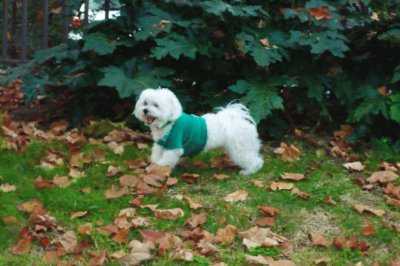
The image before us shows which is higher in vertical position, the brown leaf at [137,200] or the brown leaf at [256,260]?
the brown leaf at [256,260]

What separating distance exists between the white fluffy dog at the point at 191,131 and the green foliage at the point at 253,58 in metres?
0.57

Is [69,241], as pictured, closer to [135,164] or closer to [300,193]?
[135,164]

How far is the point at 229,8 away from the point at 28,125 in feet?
8.01

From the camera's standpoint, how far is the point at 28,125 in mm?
6898

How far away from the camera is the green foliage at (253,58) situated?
20.7 ft

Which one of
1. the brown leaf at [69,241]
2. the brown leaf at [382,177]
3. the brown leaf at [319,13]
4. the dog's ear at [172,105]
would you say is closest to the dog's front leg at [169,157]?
the dog's ear at [172,105]

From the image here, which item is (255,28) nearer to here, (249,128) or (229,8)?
(229,8)

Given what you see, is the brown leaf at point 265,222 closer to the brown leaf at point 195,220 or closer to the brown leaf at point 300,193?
the brown leaf at point 195,220

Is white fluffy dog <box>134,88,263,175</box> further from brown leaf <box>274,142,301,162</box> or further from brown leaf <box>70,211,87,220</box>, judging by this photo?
brown leaf <box>70,211,87,220</box>

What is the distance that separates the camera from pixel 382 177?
17.7ft

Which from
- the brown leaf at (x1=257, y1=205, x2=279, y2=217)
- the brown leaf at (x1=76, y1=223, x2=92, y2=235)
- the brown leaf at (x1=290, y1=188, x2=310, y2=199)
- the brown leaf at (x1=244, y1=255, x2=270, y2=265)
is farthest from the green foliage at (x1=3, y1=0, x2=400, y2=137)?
the brown leaf at (x1=244, y1=255, x2=270, y2=265)

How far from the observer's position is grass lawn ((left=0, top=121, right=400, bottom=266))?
4.05m

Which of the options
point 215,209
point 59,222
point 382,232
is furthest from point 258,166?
point 59,222

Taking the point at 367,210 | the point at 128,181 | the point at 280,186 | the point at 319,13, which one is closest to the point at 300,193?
the point at 280,186
